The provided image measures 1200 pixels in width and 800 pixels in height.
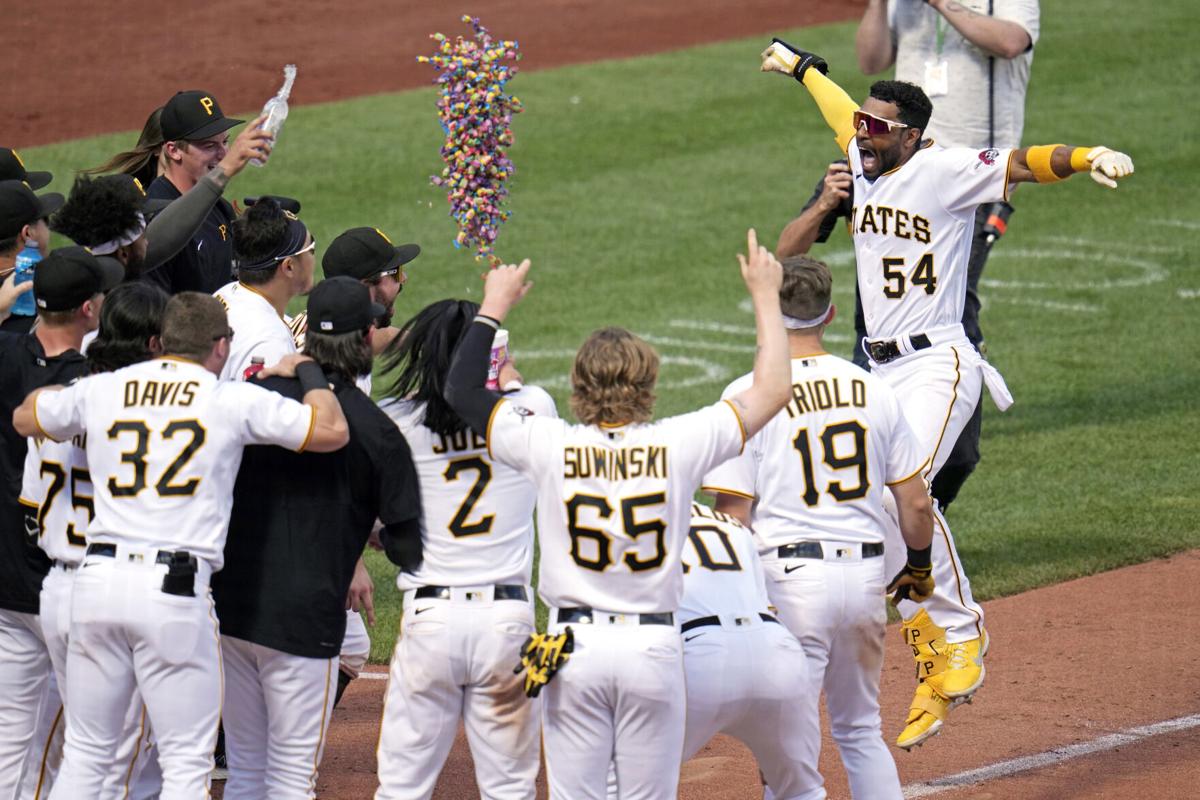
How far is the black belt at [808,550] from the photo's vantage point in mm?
5453

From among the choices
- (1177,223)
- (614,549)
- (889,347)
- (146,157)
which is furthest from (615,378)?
(1177,223)

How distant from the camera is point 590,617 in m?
4.73

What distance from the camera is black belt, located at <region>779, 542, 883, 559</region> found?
17.9 feet

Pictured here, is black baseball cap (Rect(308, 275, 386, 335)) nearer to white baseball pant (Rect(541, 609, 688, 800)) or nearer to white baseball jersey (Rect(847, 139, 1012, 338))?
white baseball pant (Rect(541, 609, 688, 800))

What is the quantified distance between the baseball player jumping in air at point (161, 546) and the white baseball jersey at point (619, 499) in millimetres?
628

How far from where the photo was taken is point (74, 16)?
21938 mm

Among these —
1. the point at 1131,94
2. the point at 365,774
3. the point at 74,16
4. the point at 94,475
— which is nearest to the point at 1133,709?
the point at 365,774

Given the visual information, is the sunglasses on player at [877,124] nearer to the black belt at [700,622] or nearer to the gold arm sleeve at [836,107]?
the gold arm sleeve at [836,107]

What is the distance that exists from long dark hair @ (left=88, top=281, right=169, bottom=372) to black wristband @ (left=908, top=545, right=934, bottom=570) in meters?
2.66

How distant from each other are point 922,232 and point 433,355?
2716mm

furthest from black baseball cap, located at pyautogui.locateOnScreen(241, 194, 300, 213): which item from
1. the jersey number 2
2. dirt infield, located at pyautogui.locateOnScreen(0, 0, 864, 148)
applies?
dirt infield, located at pyautogui.locateOnScreen(0, 0, 864, 148)

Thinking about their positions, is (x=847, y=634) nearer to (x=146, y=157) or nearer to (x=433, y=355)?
(x=433, y=355)

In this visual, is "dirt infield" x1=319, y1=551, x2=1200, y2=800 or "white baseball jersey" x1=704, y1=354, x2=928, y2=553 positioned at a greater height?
"white baseball jersey" x1=704, y1=354, x2=928, y2=553

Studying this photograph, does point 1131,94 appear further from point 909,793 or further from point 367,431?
point 367,431
